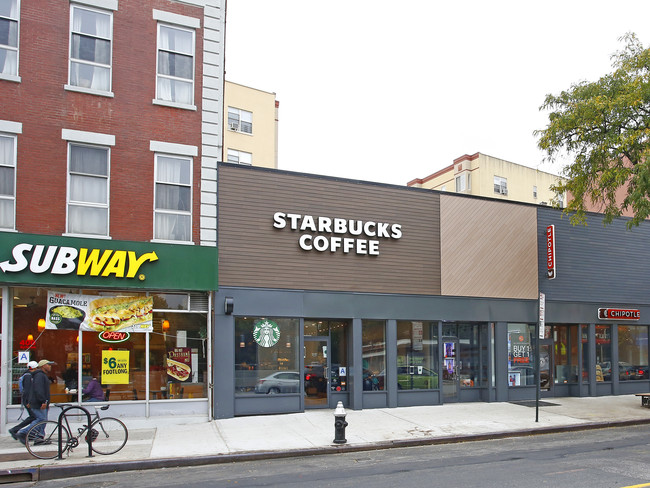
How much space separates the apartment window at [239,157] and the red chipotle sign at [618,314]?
74.8 ft

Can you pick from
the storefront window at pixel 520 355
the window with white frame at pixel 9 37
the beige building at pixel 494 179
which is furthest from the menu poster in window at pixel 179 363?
the beige building at pixel 494 179

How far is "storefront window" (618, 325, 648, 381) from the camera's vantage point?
2172cm

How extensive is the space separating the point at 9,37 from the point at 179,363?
904cm

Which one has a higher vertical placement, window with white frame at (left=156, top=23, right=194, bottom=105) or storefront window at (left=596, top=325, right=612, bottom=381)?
window with white frame at (left=156, top=23, right=194, bottom=105)

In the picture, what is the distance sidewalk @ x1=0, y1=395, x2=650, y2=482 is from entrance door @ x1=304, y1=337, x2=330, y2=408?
0.45 metres

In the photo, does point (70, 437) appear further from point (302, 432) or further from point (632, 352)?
point (632, 352)

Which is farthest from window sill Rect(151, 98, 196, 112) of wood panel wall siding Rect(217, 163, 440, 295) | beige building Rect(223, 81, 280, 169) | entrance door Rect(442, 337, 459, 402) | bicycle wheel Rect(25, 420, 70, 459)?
beige building Rect(223, 81, 280, 169)

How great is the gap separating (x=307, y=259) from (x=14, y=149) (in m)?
7.99

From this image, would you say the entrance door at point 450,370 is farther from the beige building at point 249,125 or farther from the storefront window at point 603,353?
the beige building at point 249,125

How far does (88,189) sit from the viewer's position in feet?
47.7

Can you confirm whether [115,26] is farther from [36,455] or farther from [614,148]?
[614,148]

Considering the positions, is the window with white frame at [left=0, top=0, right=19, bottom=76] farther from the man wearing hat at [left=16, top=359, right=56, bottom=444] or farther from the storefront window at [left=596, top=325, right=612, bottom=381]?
the storefront window at [left=596, top=325, right=612, bottom=381]

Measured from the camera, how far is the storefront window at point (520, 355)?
19531mm

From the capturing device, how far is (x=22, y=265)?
13.3 meters
